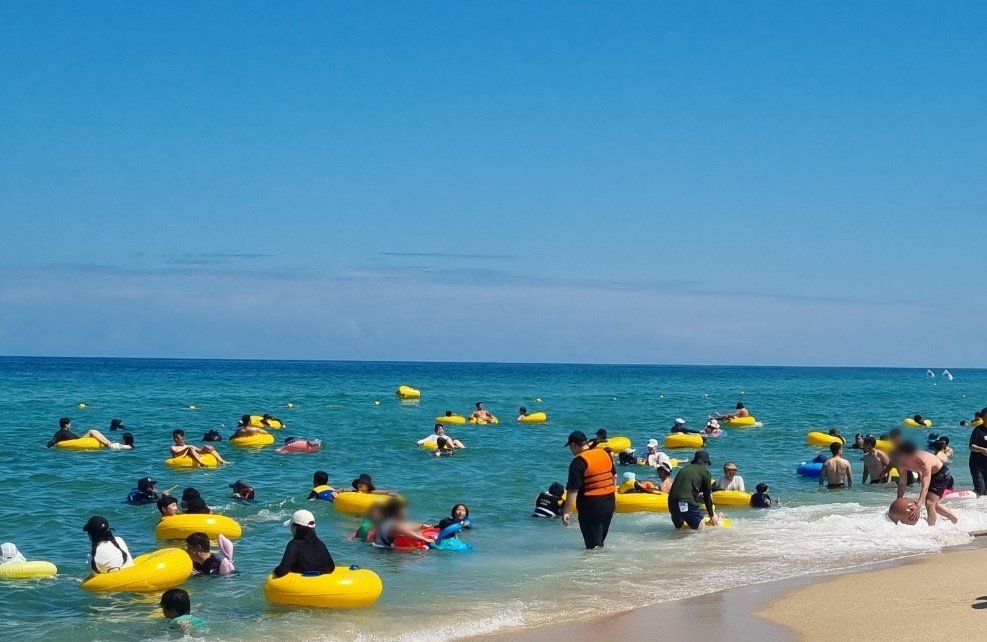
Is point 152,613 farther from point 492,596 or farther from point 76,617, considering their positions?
point 492,596

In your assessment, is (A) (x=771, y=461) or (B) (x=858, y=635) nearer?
(B) (x=858, y=635)

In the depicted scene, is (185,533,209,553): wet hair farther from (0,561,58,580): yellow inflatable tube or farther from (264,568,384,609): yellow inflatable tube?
(264,568,384,609): yellow inflatable tube

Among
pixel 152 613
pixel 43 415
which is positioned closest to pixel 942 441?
pixel 152 613

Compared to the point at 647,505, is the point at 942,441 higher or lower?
higher

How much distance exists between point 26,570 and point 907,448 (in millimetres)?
10677

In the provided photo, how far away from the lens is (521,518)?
49.0ft

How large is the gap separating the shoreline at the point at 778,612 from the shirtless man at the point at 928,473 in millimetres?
2193

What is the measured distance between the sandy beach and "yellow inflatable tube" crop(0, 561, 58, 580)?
5305 millimetres

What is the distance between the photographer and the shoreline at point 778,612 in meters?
7.86

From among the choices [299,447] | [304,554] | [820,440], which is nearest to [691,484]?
[304,554]

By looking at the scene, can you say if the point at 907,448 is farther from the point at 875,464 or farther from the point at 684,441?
the point at 684,441

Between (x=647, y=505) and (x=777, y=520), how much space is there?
1906mm

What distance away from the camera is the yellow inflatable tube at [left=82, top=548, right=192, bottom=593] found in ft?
32.1

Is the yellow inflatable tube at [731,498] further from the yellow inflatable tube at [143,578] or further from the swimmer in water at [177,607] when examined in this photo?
the swimmer in water at [177,607]
